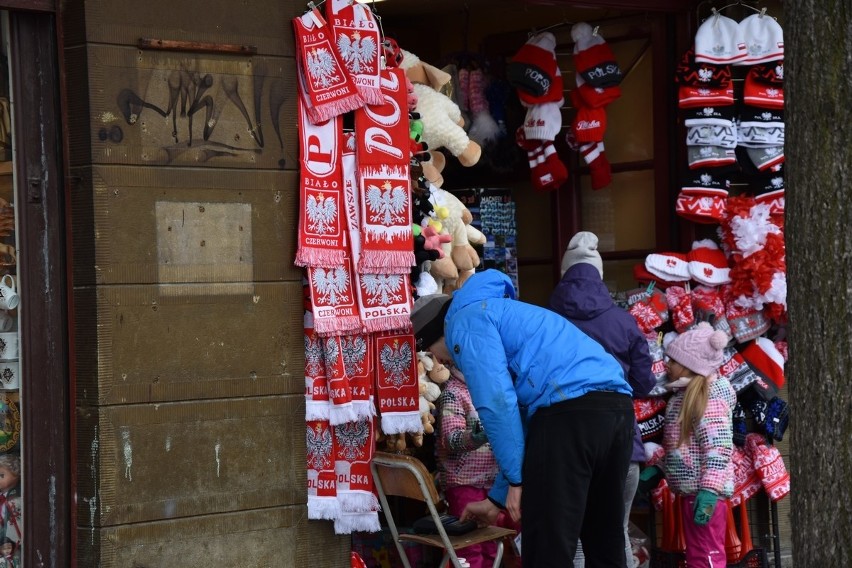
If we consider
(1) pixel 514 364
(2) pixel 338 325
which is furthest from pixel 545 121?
(1) pixel 514 364

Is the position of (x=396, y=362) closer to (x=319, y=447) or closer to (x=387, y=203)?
(x=319, y=447)

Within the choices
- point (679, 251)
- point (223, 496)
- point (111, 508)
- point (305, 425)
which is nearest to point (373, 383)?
point (305, 425)

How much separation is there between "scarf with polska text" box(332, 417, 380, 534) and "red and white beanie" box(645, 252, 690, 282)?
2381 millimetres

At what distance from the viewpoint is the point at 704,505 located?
7012 millimetres

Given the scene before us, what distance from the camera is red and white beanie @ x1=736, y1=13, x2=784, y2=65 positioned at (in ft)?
25.9

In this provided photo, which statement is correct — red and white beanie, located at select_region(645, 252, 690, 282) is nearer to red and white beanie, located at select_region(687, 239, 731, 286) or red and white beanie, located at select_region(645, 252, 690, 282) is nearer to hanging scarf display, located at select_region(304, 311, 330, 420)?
red and white beanie, located at select_region(687, 239, 731, 286)

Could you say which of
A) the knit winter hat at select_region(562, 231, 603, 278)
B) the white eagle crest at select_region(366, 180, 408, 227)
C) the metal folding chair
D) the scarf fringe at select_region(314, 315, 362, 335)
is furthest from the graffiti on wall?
the knit winter hat at select_region(562, 231, 603, 278)

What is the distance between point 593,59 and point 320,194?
2.80 meters

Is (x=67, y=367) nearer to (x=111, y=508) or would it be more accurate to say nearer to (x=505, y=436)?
(x=111, y=508)

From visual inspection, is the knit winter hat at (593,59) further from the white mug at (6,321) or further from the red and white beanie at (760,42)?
the white mug at (6,321)

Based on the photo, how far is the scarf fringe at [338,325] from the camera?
238 inches

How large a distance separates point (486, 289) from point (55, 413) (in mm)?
1876

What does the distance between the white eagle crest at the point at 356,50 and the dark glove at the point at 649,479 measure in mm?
2913

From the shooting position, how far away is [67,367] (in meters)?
5.59
